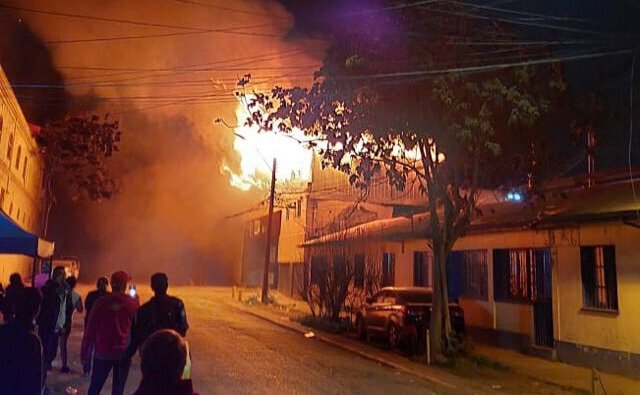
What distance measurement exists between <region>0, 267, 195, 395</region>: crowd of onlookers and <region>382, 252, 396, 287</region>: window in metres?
13.8

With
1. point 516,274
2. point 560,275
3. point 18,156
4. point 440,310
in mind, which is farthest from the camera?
point 18,156

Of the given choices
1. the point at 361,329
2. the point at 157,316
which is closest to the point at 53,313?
the point at 157,316

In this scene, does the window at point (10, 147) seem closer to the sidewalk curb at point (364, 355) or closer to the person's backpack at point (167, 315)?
the sidewalk curb at point (364, 355)

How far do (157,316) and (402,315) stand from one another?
9.19m

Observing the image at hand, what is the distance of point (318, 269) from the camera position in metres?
19.5

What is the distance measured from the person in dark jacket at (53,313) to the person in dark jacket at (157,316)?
3025mm

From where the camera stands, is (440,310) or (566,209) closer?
(440,310)

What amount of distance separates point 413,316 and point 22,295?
10.9 m

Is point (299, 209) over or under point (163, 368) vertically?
over

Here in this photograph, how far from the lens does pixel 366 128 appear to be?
12055mm

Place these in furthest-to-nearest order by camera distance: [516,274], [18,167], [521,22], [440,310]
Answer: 1. [18,167]
2. [516,274]
3. [440,310]
4. [521,22]

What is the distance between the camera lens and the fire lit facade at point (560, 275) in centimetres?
1158

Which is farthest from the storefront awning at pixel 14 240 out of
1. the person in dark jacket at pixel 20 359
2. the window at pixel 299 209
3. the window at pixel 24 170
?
the window at pixel 24 170

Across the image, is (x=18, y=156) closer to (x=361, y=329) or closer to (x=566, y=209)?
(x=361, y=329)
